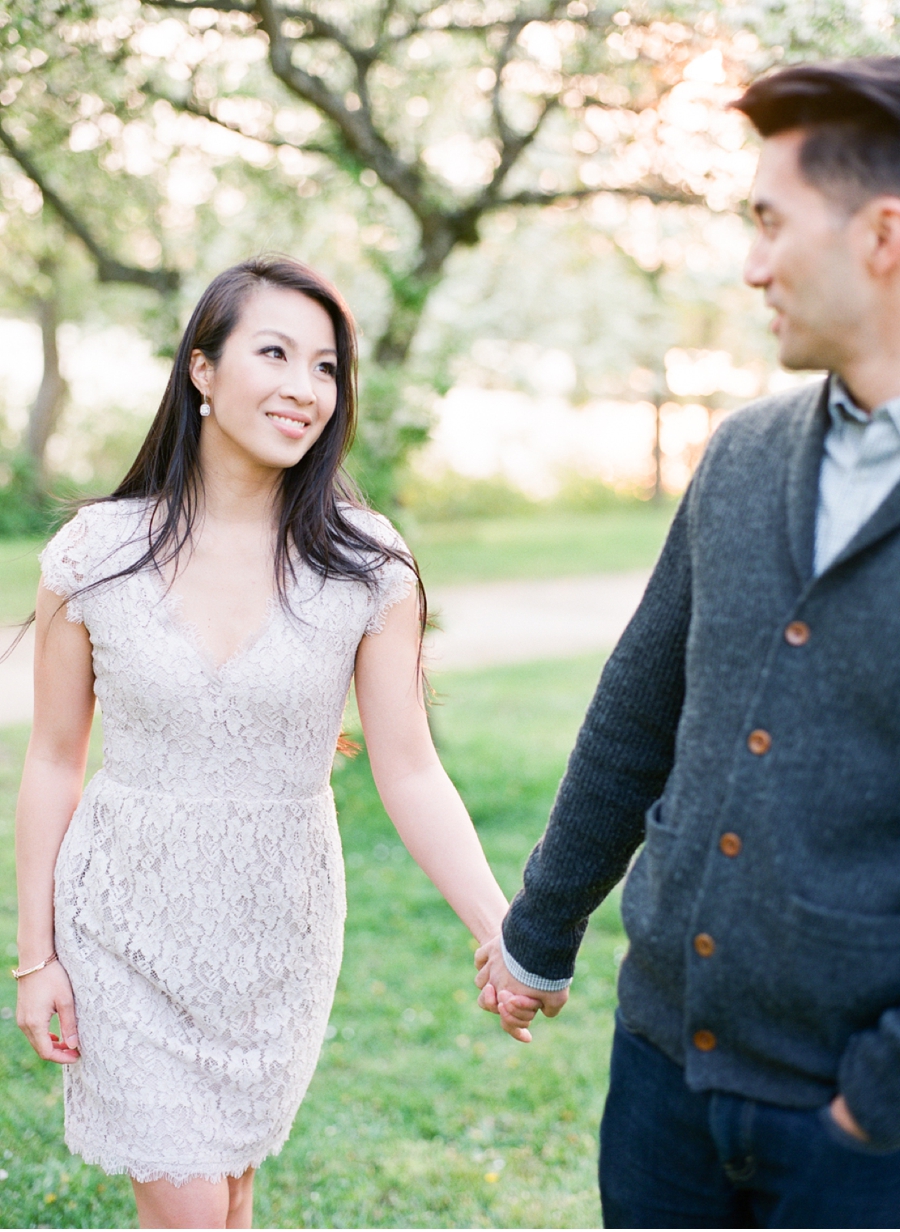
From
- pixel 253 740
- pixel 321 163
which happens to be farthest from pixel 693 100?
pixel 253 740

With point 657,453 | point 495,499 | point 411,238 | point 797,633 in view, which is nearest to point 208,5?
point 411,238

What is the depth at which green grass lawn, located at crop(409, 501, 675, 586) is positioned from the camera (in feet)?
54.6

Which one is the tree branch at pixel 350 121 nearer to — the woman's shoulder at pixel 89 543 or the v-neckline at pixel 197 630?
the woman's shoulder at pixel 89 543

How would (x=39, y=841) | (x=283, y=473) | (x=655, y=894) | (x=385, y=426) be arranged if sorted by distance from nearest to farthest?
(x=655, y=894), (x=39, y=841), (x=283, y=473), (x=385, y=426)

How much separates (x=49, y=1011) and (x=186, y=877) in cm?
39

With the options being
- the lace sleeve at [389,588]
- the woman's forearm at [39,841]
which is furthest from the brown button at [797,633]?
the woman's forearm at [39,841]

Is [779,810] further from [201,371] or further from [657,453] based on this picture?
[657,453]

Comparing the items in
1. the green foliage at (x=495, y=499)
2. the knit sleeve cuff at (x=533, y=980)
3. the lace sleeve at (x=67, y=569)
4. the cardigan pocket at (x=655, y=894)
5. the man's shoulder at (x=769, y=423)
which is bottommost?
the green foliage at (x=495, y=499)

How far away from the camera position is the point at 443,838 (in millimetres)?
2621

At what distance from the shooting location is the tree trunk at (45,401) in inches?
727

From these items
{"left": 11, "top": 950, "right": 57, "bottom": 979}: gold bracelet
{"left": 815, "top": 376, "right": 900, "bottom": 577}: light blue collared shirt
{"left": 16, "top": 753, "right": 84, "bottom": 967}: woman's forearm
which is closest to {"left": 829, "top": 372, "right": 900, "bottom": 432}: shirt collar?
{"left": 815, "top": 376, "right": 900, "bottom": 577}: light blue collared shirt

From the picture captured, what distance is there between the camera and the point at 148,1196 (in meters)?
2.45

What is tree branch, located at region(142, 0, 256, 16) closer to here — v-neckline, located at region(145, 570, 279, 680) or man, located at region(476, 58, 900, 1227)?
v-neckline, located at region(145, 570, 279, 680)

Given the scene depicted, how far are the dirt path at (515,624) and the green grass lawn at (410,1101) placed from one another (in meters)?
4.34
